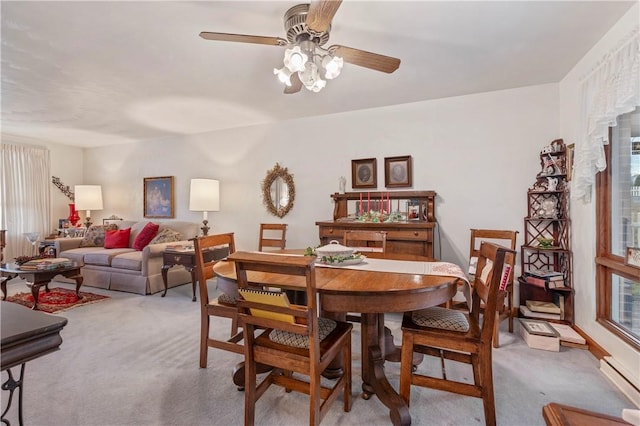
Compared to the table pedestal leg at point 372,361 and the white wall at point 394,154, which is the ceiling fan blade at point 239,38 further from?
the white wall at point 394,154

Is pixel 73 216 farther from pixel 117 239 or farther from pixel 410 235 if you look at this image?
pixel 410 235

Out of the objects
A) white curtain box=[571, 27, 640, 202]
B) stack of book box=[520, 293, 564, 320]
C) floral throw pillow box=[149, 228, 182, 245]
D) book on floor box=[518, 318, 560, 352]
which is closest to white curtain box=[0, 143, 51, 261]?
floral throw pillow box=[149, 228, 182, 245]

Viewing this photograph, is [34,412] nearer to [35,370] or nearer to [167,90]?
[35,370]

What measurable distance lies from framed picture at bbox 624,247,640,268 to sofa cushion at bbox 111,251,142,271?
4810 millimetres

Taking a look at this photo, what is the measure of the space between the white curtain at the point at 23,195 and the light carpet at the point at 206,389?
3.62 metres

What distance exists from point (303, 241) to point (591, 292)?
2.98 metres

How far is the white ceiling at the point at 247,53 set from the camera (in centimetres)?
186

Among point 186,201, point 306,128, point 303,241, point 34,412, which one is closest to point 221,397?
point 34,412

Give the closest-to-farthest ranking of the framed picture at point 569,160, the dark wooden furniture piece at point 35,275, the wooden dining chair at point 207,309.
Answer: the wooden dining chair at point 207,309
the framed picture at point 569,160
the dark wooden furniture piece at point 35,275

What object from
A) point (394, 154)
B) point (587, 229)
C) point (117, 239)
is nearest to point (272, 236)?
point (394, 154)

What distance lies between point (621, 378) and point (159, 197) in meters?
5.87

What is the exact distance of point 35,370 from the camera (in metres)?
2.08

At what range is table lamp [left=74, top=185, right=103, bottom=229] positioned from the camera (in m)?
5.28

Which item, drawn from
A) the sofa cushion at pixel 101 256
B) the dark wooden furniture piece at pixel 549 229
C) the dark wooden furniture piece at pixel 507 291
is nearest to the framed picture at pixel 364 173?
the dark wooden furniture piece at pixel 507 291
